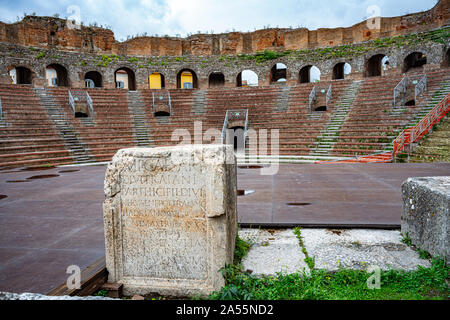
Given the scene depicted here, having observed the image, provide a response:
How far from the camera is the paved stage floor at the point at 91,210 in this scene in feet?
9.32

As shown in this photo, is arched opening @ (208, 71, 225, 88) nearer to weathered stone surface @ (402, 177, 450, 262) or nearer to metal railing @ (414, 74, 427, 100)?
metal railing @ (414, 74, 427, 100)

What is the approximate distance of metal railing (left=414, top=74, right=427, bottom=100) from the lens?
14.6 metres

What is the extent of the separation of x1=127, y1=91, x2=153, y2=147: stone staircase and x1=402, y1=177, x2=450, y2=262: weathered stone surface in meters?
13.4

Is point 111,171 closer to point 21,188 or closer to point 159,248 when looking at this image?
point 159,248

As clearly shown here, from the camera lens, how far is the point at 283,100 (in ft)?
61.0

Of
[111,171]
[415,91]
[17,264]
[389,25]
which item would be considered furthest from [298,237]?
[389,25]

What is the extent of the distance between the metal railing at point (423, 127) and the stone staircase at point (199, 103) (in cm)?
1102

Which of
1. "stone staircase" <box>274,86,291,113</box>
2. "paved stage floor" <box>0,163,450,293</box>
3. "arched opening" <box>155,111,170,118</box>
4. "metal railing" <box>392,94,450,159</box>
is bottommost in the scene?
"paved stage floor" <box>0,163,450,293</box>

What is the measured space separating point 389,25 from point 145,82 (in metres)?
20.0

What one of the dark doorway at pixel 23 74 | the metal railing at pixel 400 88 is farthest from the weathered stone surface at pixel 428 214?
the dark doorway at pixel 23 74

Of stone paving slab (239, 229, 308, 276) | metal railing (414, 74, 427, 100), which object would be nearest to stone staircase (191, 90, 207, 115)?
metal railing (414, 74, 427, 100)

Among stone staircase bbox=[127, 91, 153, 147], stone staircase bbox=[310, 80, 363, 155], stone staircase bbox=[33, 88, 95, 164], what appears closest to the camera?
stone staircase bbox=[33, 88, 95, 164]

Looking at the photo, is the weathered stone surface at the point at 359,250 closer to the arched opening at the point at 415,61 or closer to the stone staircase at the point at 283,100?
the stone staircase at the point at 283,100

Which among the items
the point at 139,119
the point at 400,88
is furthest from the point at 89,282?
the point at 400,88
